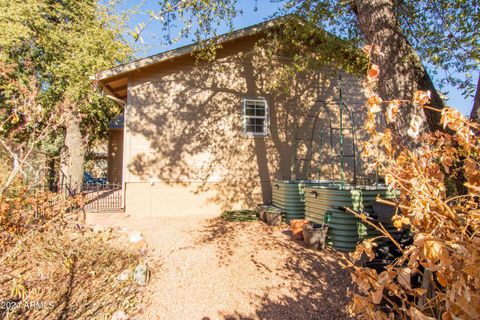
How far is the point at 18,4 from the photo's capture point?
1157 cm

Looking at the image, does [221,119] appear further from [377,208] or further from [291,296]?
[291,296]

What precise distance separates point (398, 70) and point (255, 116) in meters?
6.04

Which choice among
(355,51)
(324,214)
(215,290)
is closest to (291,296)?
(215,290)

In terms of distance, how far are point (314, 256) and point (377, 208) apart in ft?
4.64

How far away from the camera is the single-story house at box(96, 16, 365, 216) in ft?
28.3

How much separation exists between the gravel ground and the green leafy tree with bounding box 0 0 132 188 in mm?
8124

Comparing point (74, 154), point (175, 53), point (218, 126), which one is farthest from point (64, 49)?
point (218, 126)

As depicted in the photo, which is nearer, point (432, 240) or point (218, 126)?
point (432, 240)

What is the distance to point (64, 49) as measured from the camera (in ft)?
42.3

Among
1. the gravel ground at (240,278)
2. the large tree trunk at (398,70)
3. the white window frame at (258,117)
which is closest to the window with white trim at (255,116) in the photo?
the white window frame at (258,117)

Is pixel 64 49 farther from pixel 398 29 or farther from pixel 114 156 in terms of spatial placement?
pixel 398 29

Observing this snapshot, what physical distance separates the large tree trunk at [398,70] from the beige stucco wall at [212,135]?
4.62m

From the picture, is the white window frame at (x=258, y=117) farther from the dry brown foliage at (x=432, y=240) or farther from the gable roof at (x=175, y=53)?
the dry brown foliage at (x=432, y=240)

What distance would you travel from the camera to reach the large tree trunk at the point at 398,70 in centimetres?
359
